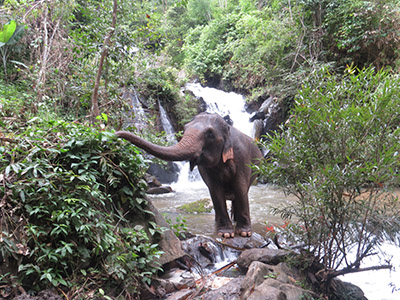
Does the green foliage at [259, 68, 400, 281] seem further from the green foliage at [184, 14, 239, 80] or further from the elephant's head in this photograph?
the green foliage at [184, 14, 239, 80]

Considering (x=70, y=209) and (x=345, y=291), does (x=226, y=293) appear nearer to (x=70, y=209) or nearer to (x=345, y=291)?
(x=345, y=291)

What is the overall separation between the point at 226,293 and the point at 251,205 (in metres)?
5.34

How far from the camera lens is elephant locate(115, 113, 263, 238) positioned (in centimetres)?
410

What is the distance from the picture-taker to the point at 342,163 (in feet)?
9.43

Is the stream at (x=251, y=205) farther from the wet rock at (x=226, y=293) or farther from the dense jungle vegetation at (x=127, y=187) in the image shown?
the wet rock at (x=226, y=293)

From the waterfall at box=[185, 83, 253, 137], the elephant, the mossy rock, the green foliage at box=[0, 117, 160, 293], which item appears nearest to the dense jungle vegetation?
the green foliage at box=[0, 117, 160, 293]

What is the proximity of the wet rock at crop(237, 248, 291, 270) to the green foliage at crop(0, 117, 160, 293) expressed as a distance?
45.9 inches

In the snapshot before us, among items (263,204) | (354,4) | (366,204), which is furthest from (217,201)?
(354,4)

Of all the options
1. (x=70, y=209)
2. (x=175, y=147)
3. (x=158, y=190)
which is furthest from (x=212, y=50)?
(x=70, y=209)

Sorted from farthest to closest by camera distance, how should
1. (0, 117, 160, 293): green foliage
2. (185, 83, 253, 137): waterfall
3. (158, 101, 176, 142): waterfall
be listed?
(185, 83, 253, 137): waterfall, (158, 101, 176, 142): waterfall, (0, 117, 160, 293): green foliage

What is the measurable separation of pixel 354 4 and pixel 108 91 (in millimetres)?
9257

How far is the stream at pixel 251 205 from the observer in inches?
159

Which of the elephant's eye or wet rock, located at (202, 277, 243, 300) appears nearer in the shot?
wet rock, located at (202, 277, 243, 300)

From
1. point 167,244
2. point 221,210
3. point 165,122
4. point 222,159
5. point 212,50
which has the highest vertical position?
point 212,50
